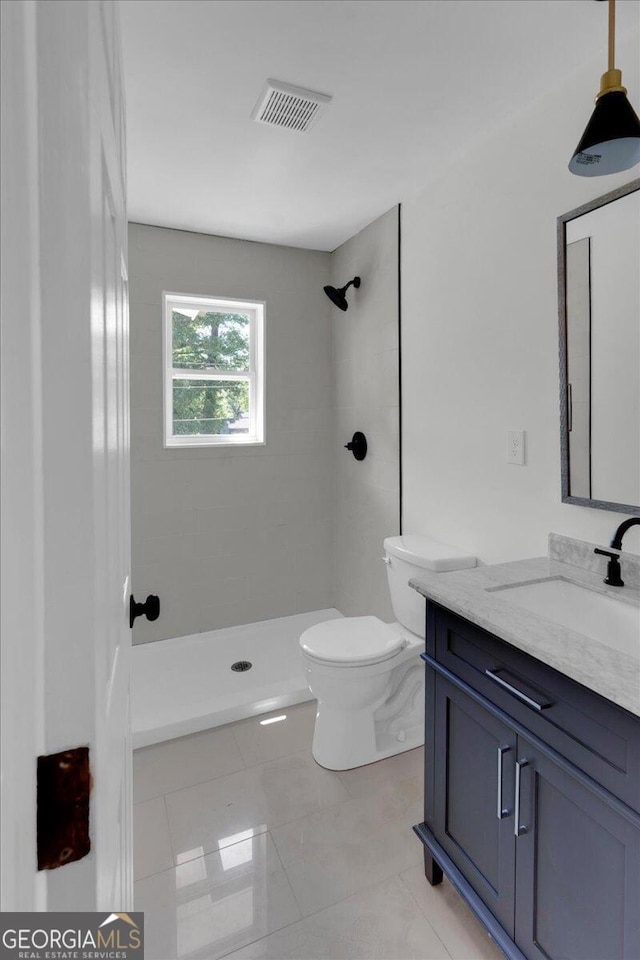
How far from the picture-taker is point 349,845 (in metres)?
1.65

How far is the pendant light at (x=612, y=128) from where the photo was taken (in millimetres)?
1084

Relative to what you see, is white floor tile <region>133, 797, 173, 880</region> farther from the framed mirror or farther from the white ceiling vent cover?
the white ceiling vent cover

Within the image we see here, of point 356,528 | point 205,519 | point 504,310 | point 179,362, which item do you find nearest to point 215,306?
point 179,362

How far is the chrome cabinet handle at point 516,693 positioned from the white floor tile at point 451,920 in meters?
→ 0.72

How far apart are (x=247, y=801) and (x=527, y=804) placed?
3.68 ft

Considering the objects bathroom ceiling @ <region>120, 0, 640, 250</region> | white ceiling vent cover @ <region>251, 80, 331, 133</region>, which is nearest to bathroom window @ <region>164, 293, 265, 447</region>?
bathroom ceiling @ <region>120, 0, 640, 250</region>

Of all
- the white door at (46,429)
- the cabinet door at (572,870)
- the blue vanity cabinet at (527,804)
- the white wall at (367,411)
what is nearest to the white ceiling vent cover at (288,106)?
the white wall at (367,411)

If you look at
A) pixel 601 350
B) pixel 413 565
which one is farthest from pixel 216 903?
pixel 601 350

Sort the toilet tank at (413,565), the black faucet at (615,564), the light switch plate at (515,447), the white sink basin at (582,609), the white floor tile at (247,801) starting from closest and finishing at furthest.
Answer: the white sink basin at (582,609) → the black faucet at (615,564) → the white floor tile at (247,801) → the light switch plate at (515,447) → the toilet tank at (413,565)

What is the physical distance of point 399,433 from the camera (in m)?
2.59

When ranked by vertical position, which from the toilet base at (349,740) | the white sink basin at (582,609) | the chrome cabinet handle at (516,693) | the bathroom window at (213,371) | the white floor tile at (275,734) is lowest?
the white floor tile at (275,734)

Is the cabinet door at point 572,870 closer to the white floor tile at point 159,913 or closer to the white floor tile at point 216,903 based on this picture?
the white floor tile at point 216,903

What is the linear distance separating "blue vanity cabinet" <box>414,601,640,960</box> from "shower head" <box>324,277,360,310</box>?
2.09 meters

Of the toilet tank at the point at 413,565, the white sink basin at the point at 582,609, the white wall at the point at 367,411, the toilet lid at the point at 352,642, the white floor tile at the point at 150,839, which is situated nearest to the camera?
the white sink basin at the point at 582,609
